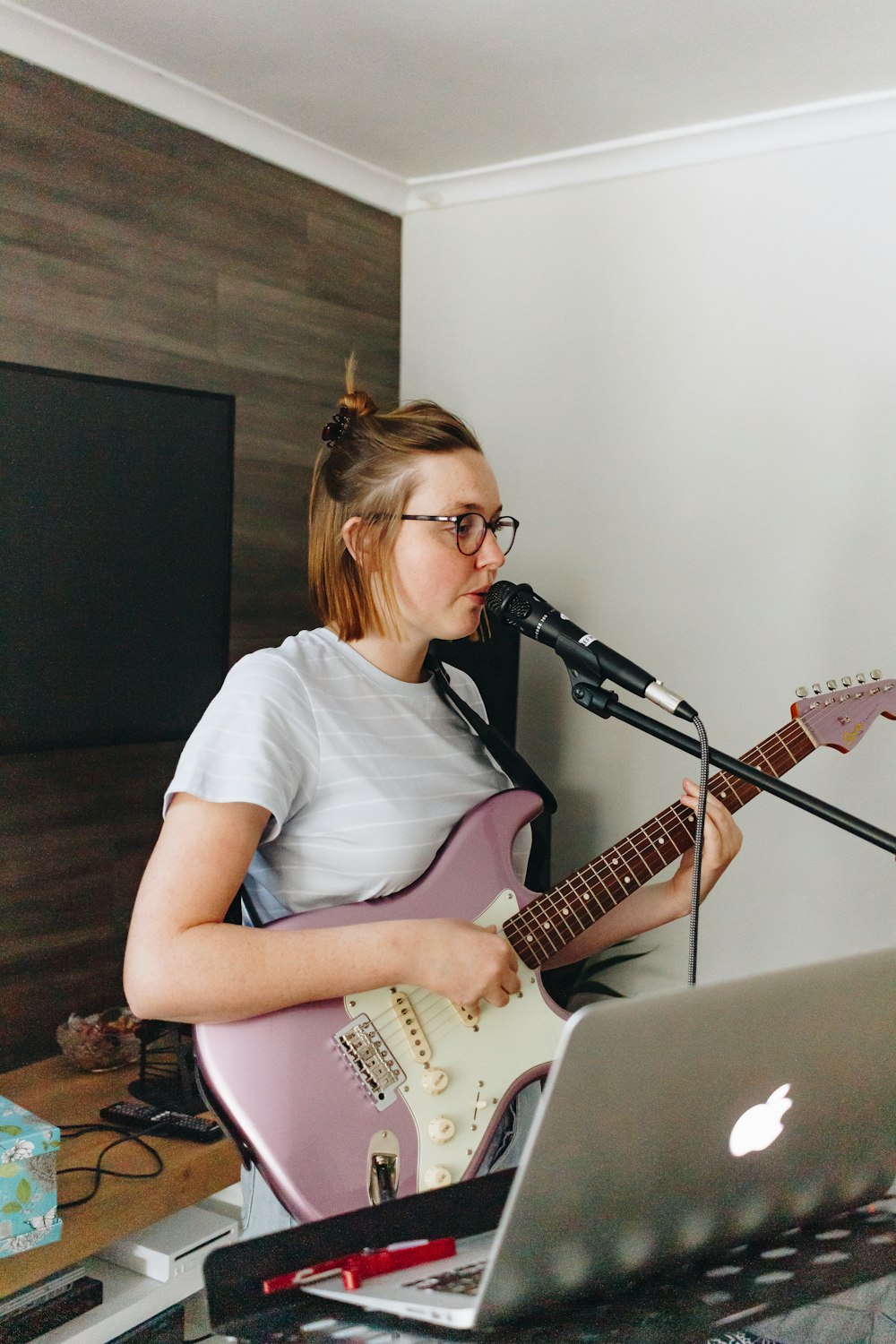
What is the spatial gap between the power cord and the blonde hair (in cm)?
95

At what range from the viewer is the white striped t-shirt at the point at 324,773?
135cm

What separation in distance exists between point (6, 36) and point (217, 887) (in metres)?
1.59

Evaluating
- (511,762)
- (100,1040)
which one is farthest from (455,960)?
Answer: (100,1040)

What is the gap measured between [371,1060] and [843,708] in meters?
0.79

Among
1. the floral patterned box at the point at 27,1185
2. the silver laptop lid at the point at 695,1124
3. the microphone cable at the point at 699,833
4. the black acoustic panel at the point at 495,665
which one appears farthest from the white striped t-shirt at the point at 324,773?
the black acoustic panel at the point at 495,665

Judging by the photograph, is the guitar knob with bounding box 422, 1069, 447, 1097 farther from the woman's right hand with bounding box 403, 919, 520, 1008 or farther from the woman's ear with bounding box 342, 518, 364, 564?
the woman's ear with bounding box 342, 518, 364, 564

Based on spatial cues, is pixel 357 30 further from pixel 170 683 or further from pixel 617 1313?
pixel 617 1313

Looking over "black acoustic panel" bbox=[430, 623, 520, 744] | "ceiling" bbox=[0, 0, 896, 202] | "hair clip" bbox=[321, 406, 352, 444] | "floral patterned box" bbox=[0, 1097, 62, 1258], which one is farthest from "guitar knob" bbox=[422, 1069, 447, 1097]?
"ceiling" bbox=[0, 0, 896, 202]

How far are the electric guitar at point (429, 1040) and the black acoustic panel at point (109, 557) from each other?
68 centimetres

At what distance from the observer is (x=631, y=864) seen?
1.62 metres

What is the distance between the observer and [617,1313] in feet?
2.48

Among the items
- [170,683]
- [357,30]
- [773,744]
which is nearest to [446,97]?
[357,30]

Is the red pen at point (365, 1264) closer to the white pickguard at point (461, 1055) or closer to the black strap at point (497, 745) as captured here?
the white pickguard at point (461, 1055)

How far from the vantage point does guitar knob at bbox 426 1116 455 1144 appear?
4.60 ft
